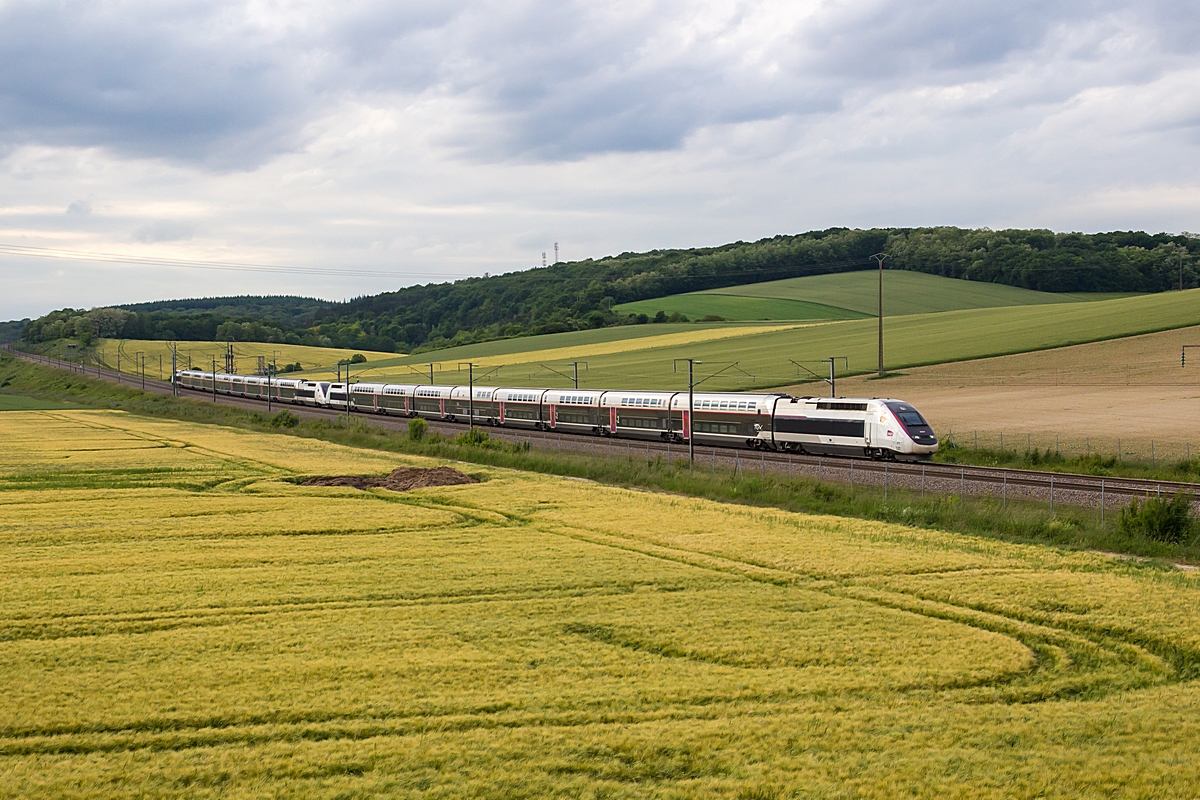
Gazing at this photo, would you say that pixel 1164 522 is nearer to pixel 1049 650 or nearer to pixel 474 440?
pixel 1049 650

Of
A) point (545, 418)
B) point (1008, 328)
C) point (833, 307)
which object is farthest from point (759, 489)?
point (833, 307)

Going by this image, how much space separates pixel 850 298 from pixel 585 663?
158 metres

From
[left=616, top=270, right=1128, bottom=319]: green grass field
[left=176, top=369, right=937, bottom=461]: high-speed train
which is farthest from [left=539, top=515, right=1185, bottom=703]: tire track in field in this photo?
[left=616, top=270, right=1128, bottom=319]: green grass field

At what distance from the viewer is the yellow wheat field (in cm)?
1413

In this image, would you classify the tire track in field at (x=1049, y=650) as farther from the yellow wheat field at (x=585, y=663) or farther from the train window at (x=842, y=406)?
the train window at (x=842, y=406)

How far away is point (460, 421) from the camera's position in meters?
96.2

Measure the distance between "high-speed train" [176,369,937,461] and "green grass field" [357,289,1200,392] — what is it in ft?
54.6

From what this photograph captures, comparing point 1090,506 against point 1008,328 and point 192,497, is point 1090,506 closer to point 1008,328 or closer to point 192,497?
point 192,497

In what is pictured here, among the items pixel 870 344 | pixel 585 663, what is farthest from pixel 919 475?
pixel 870 344

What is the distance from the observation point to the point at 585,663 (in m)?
18.8

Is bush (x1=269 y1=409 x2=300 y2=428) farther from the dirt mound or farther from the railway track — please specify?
the dirt mound

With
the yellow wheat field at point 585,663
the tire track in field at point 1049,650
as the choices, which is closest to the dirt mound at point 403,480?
the yellow wheat field at point 585,663

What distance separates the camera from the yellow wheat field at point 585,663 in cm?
1413

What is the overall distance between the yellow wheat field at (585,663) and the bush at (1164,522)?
383cm
